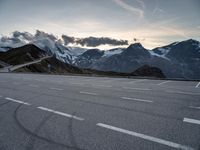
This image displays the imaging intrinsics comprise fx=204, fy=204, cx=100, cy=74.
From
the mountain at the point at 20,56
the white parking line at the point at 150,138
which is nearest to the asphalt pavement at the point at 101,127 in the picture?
the white parking line at the point at 150,138

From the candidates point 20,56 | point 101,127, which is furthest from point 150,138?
point 20,56

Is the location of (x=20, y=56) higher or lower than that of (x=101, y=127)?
higher

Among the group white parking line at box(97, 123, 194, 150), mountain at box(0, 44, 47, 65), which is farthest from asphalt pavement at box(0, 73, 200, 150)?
mountain at box(0, 44, 47, 65)

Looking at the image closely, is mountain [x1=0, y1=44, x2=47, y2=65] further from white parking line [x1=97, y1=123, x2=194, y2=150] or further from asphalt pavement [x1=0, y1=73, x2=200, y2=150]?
white parking line [x1=97, y1=123, x2=194, y2=150]

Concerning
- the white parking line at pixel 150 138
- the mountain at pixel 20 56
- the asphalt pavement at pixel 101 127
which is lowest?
the asphalt pavement at pixel 101 127

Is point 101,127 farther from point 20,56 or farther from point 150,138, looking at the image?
point 20,56

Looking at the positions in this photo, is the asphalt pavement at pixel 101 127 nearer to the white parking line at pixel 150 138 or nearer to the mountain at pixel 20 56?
the white parking line at pixel 150 138

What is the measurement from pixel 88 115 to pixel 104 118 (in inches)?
26.0

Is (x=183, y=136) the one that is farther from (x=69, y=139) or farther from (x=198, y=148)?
(x=69, y=139)

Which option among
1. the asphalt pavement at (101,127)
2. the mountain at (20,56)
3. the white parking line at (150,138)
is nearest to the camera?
the white parking line at (150,138)

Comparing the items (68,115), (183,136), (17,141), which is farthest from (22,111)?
(183,136)

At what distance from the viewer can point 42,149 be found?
4285mm

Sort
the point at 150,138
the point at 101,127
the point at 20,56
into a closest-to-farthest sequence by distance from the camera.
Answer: the point at 150,138
the point at 101,127
the point at 20,56

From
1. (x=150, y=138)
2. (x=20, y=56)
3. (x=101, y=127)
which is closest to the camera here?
(x=150, y=138)
